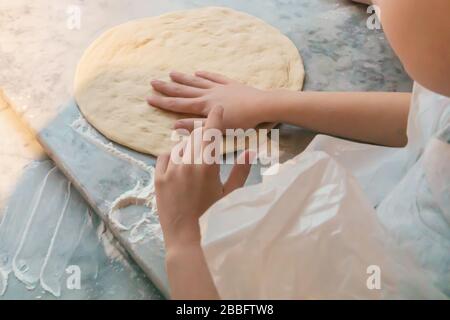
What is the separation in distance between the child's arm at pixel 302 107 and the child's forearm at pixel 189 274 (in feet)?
1.14

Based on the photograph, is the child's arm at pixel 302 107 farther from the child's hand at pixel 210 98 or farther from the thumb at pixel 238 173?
the thumb at pixel 238 173

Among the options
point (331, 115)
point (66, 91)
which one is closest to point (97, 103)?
point (66, 91)

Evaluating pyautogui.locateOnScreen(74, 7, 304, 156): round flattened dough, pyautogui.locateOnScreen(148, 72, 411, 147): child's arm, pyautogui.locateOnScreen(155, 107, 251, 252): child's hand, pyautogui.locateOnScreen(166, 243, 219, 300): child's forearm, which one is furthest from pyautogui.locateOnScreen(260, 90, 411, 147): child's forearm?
pyautogui.locateOnScreen(166, 243, 219, 300): child's forearm

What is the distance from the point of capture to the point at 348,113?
1095 millimetres

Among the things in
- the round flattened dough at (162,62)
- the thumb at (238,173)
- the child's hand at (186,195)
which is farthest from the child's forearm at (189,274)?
the round flattened dough at (162,62)

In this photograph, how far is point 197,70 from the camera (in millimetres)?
1270

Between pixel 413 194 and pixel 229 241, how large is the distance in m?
0.29

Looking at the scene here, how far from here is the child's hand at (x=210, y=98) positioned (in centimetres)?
113

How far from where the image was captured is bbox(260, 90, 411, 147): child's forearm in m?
1.07

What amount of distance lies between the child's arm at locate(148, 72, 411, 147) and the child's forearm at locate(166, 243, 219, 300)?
0.35 metres

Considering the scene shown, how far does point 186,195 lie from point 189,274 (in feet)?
0.41

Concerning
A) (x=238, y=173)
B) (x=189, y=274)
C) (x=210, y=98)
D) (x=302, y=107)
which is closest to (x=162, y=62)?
(x=210, y=98)

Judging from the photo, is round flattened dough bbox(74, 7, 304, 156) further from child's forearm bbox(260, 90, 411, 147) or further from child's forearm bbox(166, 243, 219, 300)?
child's forearm bbox(166, 243, 219, 300)

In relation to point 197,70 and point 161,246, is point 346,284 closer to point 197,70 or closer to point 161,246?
point 161,246
